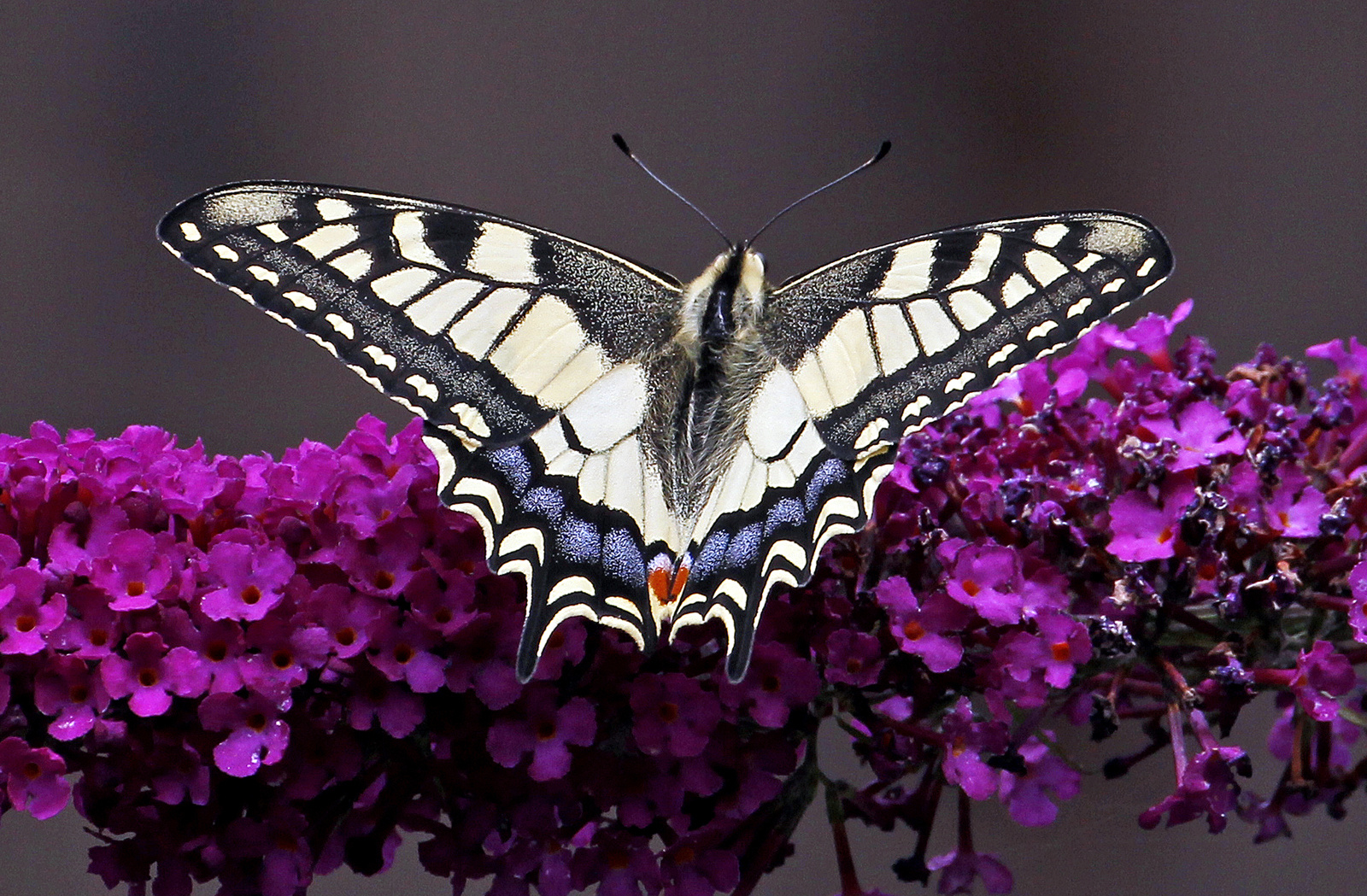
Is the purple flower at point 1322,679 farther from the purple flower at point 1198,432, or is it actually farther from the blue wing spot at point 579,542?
the blue wing spot at point 579,542

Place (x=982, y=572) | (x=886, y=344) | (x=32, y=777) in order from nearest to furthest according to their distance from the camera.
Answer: (x=32, y=777) → (x=982, y=572) → (x=886, y=344)

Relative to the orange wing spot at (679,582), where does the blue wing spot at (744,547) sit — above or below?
above

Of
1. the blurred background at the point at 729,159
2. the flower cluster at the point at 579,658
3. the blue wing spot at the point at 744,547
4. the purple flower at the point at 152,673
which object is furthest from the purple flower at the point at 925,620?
the blurred background at the point at 729,159

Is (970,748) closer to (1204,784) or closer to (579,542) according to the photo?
(1204,784)

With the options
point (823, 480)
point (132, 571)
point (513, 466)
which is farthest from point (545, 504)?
point (132, 571)

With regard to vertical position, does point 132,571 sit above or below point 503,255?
below

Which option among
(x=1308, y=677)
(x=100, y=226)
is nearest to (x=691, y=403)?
(x=1308, y=677)
